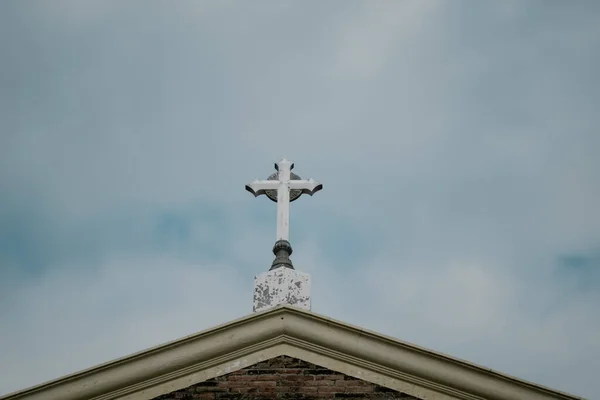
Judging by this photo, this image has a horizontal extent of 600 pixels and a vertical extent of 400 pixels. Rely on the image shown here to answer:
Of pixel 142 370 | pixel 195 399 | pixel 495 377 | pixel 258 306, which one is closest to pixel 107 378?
pixel 142 370

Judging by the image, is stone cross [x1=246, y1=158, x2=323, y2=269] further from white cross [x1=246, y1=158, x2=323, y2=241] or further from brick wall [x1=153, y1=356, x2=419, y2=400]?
brick wall [x1=153, y1=356, x2=419, y2=400]

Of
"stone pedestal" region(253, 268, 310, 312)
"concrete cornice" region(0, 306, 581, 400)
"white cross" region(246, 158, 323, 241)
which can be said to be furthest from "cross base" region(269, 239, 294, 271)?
"concrete cornice" region(0, 306, 581, 400)

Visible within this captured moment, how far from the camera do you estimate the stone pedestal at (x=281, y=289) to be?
9180mm

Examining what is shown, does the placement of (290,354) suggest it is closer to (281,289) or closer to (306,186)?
(281,289)

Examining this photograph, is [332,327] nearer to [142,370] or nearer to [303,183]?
[142,370]

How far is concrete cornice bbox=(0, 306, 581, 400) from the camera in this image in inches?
304

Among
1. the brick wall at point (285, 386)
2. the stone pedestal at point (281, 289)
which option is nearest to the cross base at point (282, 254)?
the stone pedestal at point (281, 289)

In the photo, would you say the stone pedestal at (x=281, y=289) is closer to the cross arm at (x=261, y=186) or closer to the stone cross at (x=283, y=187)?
the stone cross at (x=283, y=187)

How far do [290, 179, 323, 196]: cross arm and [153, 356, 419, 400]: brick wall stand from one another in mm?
3123

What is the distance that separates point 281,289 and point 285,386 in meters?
1.72

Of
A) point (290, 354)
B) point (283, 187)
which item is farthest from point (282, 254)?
point (290, 354)

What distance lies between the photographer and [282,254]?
9.73 meters

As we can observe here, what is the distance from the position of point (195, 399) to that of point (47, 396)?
4.43ft

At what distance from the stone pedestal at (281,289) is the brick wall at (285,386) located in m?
1.35
